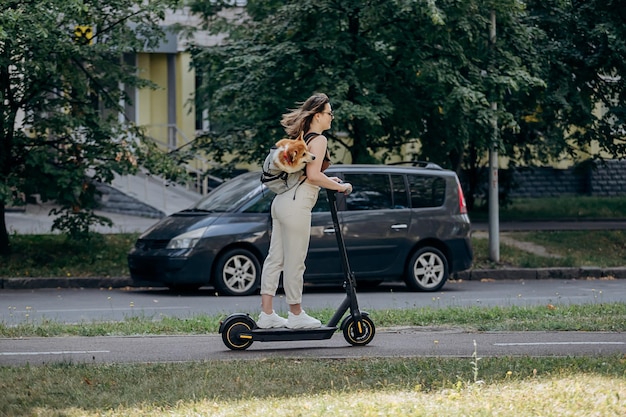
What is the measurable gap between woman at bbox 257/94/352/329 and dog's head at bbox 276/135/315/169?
0.08 metres

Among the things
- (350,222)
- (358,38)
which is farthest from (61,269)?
(358,38)

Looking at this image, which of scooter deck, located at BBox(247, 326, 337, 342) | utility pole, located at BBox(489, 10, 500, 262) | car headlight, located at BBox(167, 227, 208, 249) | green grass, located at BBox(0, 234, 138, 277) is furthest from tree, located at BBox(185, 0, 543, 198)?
scooter deck, located at BBox(247, 326, 337, 342)

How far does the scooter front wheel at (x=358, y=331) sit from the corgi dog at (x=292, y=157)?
1.39 meters

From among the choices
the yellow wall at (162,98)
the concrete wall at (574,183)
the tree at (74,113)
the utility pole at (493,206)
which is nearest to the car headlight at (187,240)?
the tree at (74,113)

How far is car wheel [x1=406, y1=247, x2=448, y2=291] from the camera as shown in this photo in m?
17.3

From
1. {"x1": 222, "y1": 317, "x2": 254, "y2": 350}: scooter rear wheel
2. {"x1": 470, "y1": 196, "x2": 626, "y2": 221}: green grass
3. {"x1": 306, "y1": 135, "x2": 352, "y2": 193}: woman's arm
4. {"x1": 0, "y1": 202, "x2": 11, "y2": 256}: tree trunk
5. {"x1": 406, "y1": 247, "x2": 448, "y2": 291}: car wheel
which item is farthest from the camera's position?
{"x1": 470, "y1": 196, "x2": 626, "y2": 221}: green grass

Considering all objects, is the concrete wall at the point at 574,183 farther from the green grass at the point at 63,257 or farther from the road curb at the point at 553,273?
the green grass at the point at 63,257

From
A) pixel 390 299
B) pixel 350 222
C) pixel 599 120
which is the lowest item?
pixel 390 299

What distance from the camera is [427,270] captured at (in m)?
17.4

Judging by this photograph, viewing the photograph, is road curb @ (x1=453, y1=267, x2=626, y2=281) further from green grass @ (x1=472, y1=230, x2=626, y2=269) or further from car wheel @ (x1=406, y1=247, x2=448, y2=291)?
car wheel @ (x1=406, y1=247, x2=448, y2=291)

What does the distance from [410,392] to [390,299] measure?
8.55m

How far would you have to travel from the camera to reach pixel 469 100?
783 inches

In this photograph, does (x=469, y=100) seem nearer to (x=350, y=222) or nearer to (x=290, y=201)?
(x=350, y=222)

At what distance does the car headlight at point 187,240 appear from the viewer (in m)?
16.4
